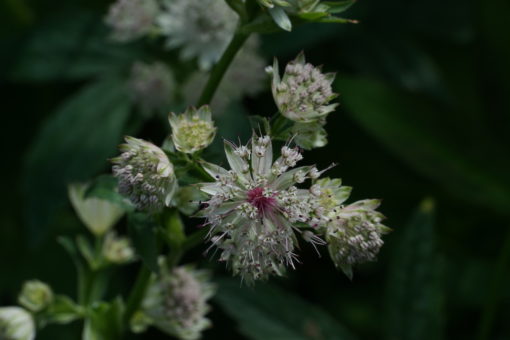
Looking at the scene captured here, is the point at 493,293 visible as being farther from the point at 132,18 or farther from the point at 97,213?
the point at 132,18

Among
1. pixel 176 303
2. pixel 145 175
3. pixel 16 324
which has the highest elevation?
pixel 145 175

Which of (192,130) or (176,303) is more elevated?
(192,130)

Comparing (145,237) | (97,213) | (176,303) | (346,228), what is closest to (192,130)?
(145,237)

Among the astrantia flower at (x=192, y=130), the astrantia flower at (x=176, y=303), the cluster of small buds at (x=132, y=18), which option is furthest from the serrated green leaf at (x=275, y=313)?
the astrantia flower at (x=192, y=130)

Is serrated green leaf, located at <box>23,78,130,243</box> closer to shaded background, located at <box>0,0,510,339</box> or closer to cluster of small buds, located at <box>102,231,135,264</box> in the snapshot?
shaded background, located at <box>0,0,510,339</box>

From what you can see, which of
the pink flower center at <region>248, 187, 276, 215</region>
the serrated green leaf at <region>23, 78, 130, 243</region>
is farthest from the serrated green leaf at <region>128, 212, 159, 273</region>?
the serrated green leaf at <region>23, 78, 130, 243</region>

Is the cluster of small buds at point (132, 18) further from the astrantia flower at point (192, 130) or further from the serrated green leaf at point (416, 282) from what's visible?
the serrated green leaf at point (416, 282)
